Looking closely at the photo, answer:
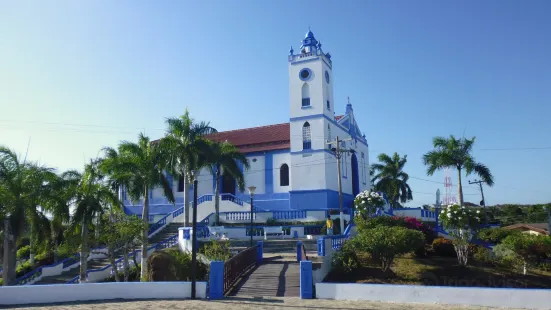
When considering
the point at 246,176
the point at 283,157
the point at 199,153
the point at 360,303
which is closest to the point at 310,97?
the point at 283,157

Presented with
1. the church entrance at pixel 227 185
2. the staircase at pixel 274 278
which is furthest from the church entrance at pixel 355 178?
the staircase at pixel 274 278

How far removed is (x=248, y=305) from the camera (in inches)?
457

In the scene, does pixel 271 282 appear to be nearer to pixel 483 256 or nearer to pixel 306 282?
pixel 306 282

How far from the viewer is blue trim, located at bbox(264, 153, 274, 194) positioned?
34.1 m

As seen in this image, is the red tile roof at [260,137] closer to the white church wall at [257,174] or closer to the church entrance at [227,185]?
the white church wall at [257,174]

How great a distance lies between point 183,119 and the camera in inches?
938

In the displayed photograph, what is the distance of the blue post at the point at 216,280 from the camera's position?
12688 mm

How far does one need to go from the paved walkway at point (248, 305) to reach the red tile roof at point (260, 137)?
22378mm

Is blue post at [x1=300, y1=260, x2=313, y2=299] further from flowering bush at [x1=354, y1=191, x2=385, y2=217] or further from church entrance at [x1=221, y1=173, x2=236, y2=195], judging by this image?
church entrance at [x1=221, y1=173, x2=236, y2=195]

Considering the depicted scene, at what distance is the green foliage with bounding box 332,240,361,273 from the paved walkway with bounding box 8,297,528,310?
9.18ft

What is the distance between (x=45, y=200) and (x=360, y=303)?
12731 mm

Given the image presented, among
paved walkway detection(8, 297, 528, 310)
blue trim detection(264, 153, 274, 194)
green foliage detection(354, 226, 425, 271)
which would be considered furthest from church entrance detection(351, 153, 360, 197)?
paved walkway detection(8, 297, 528, 310)

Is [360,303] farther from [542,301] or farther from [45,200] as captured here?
[45,200]

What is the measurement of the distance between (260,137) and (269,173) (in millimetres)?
4135
